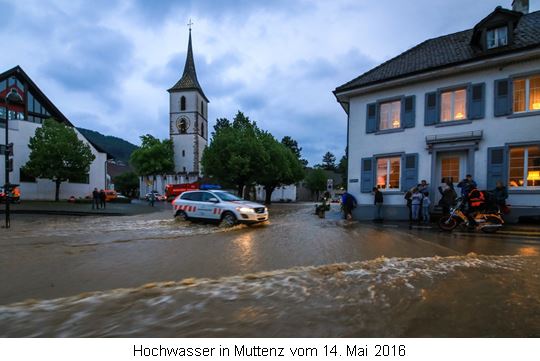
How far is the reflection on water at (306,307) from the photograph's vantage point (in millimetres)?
3441

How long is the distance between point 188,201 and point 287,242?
22.6 ft

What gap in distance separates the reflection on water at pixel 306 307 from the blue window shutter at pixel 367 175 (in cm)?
1134

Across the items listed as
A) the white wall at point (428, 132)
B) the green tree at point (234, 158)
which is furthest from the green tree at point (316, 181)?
the white wall at point (428, 132)

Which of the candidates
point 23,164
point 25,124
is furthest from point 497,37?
point 25,124

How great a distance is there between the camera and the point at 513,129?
1341 cm

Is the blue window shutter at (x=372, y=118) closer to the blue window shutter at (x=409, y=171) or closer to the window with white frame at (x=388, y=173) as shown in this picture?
the window with white frame at (x=388, y=173)

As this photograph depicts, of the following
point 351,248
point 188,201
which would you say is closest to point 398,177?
point 351,248

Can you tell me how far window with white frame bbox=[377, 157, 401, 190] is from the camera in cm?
1644

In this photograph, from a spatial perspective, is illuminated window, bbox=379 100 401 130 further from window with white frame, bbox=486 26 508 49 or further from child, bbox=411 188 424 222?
window with white frame, bbox=486 26 508 49

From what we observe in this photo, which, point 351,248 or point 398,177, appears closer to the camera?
point 351,248

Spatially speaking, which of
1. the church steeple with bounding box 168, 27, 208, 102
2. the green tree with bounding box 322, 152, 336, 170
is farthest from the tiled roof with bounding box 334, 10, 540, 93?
the green tree with bounding box 322, 152, 336, 170

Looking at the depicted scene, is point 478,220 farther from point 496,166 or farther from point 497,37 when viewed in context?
point 497,37

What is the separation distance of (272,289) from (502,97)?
46.3 ft
